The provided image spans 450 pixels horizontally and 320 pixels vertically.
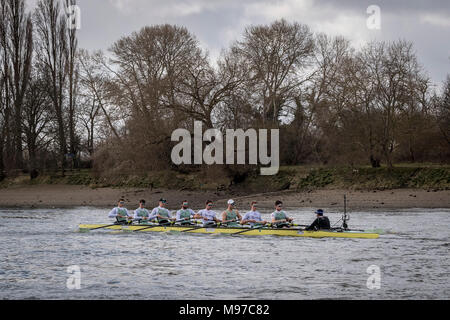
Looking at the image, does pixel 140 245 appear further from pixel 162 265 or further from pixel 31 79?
pixel 31 79

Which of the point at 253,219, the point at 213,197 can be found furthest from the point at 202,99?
the point at 253,219

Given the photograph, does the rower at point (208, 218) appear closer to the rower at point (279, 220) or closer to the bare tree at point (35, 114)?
the rower at point (279, 220)

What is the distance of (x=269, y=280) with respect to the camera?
58.6 ft

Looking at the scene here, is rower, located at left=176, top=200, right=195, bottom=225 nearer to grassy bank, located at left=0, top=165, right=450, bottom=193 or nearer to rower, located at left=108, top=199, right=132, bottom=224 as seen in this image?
rower, located at left=108, top=199, right=132, bottom=224

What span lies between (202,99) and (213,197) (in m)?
7.35

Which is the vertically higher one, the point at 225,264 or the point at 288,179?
the point at 288,179

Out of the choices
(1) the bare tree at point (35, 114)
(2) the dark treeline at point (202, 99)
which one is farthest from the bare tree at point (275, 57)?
(1) the bare tree at point (35, 114)

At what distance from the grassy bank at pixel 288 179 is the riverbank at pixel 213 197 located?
881 mm

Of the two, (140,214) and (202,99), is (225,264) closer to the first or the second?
(140,214)

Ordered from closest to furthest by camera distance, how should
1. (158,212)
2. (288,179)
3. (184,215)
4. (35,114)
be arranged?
(158,212)
(184,215)
(288,179)
(35,114)

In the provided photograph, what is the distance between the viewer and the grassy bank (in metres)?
41.5

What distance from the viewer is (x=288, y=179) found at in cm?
4644

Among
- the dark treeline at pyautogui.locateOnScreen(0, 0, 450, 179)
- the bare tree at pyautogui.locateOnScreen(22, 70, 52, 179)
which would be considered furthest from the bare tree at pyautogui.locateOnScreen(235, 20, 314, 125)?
the bare tree at pyautogui.locateOnScreen(22, 70, 52, 179)

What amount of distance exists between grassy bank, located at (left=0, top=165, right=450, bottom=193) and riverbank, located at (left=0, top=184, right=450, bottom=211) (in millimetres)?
881
